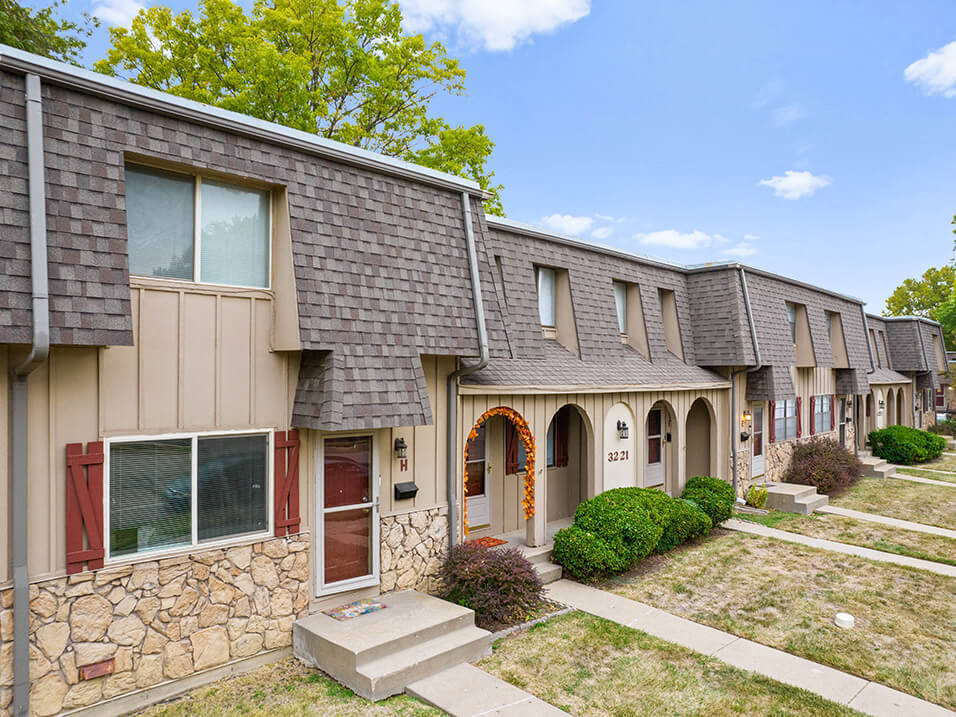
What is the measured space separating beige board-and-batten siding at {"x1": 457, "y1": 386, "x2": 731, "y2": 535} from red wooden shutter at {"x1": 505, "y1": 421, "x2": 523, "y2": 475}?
15 cm

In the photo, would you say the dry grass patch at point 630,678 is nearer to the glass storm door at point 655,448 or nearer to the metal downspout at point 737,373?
the glass storm door at point 655,448

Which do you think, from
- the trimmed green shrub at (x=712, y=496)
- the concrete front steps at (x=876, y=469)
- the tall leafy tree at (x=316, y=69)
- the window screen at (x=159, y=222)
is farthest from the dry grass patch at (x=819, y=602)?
the tall leafy tree at (x=316, y=69)

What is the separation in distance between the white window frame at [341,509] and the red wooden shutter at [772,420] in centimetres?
1125

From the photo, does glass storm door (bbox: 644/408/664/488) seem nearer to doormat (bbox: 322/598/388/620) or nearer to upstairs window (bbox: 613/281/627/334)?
upstairs window (bbox: 613/281/627/334)

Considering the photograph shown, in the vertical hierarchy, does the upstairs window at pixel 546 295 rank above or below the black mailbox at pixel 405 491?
above

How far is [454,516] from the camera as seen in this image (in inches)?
277

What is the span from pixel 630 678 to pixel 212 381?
4.81 m

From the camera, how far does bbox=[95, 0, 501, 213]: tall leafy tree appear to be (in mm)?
14664

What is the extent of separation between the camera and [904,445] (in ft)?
61.2

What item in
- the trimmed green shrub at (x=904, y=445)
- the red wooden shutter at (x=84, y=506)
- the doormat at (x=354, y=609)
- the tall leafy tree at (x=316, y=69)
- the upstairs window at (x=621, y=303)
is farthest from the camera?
the trimmed green shrub at (x=904, y=445)

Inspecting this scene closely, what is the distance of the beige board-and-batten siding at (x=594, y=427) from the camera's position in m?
7.89

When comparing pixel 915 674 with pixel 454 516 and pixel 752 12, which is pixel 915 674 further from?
pixel 752 12

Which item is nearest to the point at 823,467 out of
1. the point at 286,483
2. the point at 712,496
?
the point at 712,496

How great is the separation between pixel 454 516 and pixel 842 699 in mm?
4196
